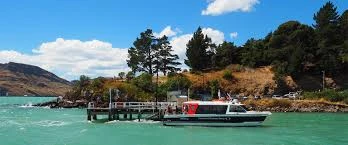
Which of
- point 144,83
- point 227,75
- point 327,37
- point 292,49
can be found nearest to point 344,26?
point 327,37

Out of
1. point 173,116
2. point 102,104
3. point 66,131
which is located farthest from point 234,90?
point 66,131

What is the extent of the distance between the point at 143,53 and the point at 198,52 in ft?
40.4

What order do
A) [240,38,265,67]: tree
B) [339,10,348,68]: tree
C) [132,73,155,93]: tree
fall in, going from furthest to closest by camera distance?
[240,38,265,67]: tree
[339,10,348,68]: tree
[132,73,155,93]: tree

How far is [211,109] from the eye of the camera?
53938 mm

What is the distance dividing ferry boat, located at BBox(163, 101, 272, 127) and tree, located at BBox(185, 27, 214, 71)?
60594 millimetres

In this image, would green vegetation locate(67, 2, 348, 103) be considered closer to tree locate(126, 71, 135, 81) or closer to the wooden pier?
tree locate(126, 71, 135, 81)

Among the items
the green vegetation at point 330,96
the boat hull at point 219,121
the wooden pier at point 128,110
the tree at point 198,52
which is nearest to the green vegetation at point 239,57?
the tree at point 198,52

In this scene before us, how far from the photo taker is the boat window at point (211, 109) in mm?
53812

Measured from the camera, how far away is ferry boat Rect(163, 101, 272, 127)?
5359 cm

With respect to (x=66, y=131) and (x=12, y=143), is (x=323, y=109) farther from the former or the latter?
(x=12, y=143)

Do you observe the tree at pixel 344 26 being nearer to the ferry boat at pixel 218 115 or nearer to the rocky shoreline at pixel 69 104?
the rocky shoreline at pixel 69 104

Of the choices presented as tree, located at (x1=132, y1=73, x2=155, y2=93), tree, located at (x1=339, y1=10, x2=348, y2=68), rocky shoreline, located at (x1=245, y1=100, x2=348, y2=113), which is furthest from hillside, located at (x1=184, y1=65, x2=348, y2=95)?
rocky shoreline, located at (x1=245, y1=100, x2=348, y2=113)

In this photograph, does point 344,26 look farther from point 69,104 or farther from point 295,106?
point 69,104

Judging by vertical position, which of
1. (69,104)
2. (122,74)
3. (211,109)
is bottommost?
(211,109)
